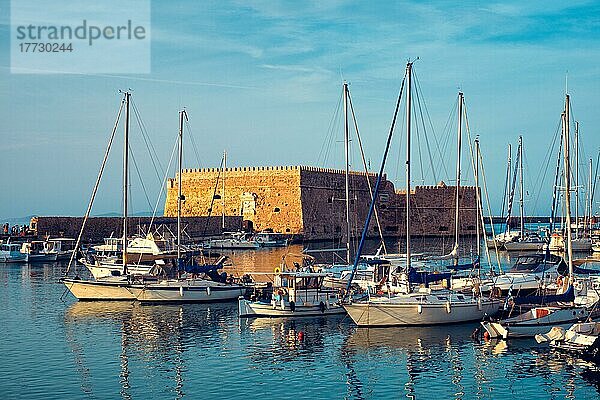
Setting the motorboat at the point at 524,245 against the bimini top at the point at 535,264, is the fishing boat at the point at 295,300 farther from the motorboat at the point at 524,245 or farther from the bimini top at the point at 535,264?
the motorboat at the point at 524,245

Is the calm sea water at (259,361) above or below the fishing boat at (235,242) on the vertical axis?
below

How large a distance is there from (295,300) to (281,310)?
458 millimetres

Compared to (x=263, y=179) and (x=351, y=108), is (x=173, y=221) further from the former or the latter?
(x=351, y=108)

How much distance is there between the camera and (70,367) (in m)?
16.3

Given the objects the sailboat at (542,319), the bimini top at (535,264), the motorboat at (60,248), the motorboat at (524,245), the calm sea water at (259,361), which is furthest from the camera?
the motorboat at (524,245)

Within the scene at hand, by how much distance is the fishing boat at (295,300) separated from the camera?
2089 cm

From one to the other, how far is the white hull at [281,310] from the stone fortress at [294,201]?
3216cm

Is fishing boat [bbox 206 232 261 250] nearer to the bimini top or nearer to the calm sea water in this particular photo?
the bimini top

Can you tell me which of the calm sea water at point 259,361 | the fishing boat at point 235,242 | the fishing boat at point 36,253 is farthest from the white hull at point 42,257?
the calm sea water at point 259,361

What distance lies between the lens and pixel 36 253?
40656mm

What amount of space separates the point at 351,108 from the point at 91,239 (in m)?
25.0

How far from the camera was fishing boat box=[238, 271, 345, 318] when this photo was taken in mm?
20891

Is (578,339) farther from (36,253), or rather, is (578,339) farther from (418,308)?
(36,253)

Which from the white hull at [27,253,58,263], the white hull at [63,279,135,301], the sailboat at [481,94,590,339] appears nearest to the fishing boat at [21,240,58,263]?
the white hull at [27,253,58,263]
